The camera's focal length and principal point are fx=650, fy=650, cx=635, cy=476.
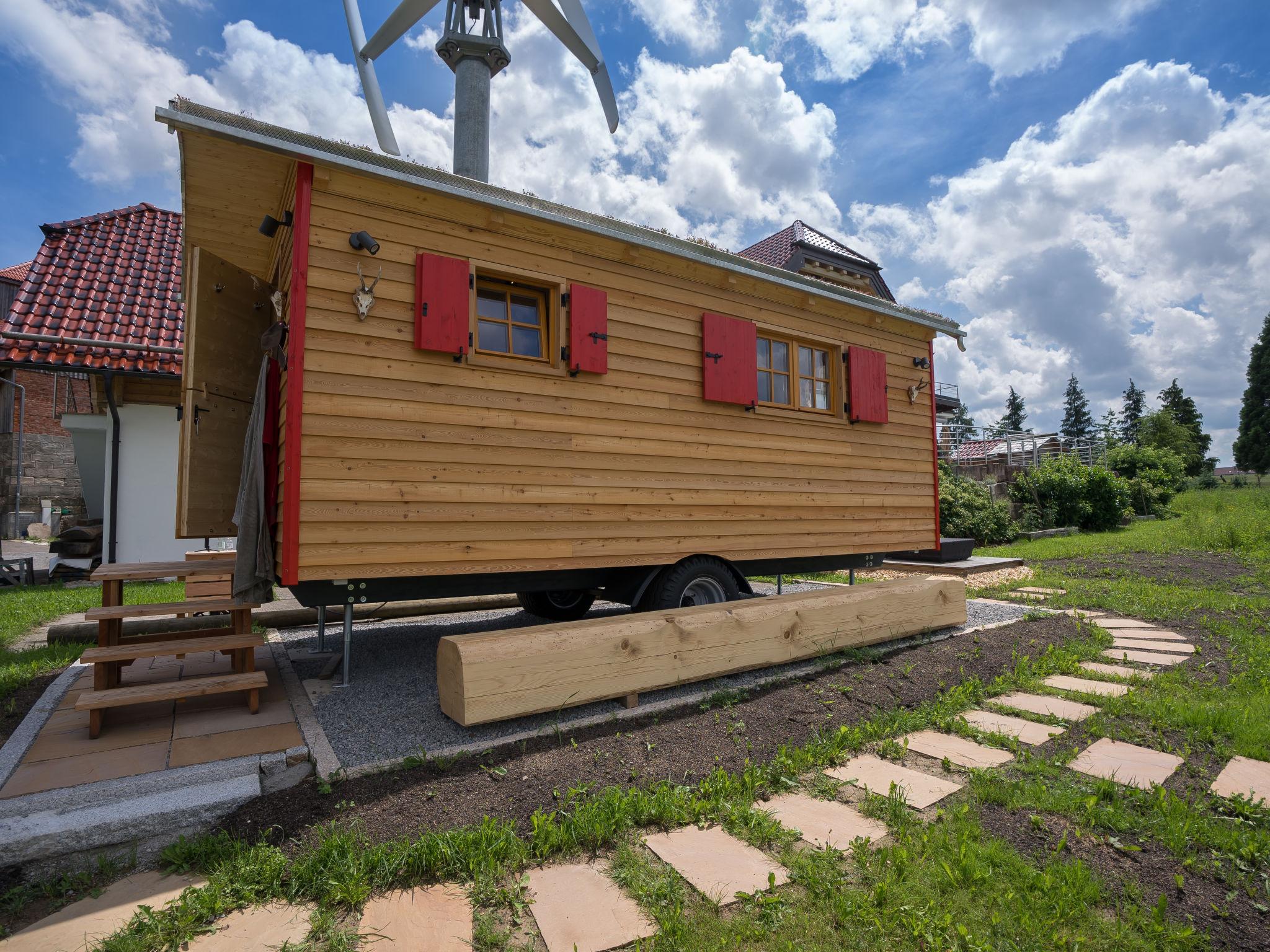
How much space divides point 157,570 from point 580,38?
9.32 m

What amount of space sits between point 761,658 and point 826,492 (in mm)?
2395

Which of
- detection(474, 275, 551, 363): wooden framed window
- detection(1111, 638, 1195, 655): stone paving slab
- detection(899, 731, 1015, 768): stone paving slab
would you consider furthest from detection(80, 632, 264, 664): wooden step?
detection(1111, 638, 1195, 655): stone paving slab

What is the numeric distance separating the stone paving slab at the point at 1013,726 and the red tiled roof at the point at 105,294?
8.96 metres

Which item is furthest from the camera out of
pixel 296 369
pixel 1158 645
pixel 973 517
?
pixel 973 517

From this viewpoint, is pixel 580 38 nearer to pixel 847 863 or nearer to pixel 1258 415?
pixel 847 863

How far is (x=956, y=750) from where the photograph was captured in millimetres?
3131

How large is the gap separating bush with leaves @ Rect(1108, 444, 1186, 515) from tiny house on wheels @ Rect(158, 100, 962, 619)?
58.8 ft

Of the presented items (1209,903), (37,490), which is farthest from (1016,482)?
(37,490)

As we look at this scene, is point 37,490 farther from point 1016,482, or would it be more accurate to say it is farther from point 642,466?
point 1016,482

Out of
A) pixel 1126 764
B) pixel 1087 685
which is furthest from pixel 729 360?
pixel 1126 764

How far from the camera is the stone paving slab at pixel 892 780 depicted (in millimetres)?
2627

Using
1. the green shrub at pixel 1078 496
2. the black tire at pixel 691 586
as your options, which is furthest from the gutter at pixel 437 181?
the green shrub at pixel 1078 496

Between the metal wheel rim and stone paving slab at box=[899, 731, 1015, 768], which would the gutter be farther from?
stone paving slab at box=[899, 731, 1015, 768]

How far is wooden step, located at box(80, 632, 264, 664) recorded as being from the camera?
332cm
